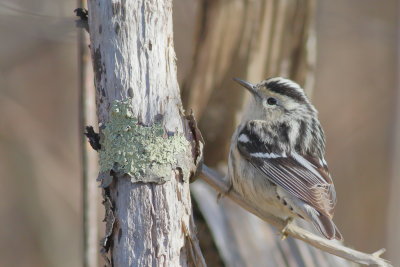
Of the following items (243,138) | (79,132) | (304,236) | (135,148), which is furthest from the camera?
(79,132)

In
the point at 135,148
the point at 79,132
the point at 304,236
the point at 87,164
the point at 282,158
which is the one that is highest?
the point at 135,148

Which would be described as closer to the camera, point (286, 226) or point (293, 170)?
point (286, 226)

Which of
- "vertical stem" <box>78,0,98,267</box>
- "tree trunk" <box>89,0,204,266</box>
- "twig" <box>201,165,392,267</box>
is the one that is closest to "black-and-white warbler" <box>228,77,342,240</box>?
"twig" <box>201,165,392,267</box>

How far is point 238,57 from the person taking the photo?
5.31m

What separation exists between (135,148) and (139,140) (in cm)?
4

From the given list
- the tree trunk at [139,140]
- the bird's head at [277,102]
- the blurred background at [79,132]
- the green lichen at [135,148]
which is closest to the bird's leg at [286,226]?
the bird's head at [277,102]

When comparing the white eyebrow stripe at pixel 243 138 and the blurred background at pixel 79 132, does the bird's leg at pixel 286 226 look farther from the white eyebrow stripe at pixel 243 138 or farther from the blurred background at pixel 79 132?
the blurred background at pixel 79 132

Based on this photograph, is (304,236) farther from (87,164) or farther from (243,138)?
(87,164)

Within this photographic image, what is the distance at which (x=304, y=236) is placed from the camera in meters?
3.55

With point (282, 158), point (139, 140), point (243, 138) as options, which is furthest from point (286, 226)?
point (139, 140)

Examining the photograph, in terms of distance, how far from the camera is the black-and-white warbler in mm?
3994

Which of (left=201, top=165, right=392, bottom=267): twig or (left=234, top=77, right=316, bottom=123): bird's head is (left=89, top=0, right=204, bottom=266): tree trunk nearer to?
(left=201, top=165, right=392, bottom=267): twig

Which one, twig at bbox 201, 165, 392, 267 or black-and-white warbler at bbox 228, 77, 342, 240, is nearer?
twig at bbox 201, 165, 392, 267

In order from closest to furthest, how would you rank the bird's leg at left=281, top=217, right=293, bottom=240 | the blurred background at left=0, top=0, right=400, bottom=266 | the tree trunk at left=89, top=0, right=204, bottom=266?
1. the tree trunk at left=89, top=0, right=204, bottom=266
2. the bird's leg at left=281, top=217, right=293, bottom=240
3. the blurred background at left=0, top=0, right=400, bottom=266
